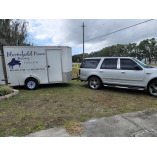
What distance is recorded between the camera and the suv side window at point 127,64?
18.2 ft

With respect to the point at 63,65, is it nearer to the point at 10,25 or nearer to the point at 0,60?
the point at 0,60

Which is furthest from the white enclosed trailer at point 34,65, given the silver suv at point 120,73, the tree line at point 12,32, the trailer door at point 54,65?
the tree line at point 12,32

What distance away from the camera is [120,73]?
18.9 ft

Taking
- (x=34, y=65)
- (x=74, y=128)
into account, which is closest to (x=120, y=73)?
(x=74, y=128)

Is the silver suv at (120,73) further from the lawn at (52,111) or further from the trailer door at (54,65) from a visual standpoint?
the trailer door at (54,65)

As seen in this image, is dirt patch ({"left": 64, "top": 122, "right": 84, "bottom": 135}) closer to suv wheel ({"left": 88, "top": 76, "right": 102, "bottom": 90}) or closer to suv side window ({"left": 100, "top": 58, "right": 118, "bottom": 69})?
suv wheel ({"left": 88, "top": 76, "right": 102, "bottom": 90})

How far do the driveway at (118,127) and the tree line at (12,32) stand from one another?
15739mm

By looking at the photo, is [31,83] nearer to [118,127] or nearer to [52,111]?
[52,111]

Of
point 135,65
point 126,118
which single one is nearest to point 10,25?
point 135,65

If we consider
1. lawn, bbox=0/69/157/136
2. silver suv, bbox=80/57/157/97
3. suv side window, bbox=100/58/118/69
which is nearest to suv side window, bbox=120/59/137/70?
silver suv, bbox=80/57/157/97

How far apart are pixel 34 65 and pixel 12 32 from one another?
12.9 meters

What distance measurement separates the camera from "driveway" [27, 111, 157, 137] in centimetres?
257

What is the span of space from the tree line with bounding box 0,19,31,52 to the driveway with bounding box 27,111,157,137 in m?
15.7

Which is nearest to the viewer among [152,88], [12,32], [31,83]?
[152,88]
